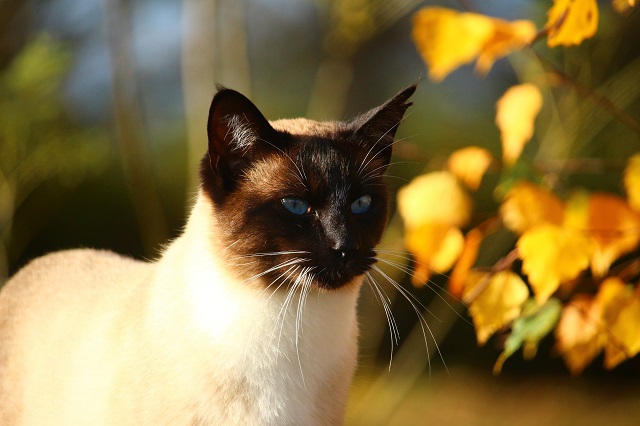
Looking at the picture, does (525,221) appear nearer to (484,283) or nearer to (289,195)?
(484,283)

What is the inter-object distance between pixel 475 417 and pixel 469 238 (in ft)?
3.02

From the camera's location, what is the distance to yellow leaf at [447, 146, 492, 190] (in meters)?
1.71

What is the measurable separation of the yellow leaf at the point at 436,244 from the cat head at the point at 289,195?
218 millimetres

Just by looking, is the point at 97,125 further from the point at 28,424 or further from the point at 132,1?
the point at 28,424

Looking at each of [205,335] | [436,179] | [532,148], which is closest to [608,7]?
[532,148]

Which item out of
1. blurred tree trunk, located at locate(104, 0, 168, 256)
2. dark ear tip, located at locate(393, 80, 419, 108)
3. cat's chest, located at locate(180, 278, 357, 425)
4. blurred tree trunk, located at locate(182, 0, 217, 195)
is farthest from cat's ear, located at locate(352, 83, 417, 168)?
blurred tree trunk, located at locate(104, 0, 168, 256)

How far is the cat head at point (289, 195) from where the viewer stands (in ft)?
4.72

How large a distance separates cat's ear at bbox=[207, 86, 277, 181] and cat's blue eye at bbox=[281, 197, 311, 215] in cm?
12

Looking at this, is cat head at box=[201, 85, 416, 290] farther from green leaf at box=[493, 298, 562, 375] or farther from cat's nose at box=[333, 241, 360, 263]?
green leaf at box=[493, 298, 562, 375]

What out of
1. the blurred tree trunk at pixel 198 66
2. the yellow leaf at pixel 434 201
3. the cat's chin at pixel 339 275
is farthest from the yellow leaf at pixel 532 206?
the blurred tree trunk at pixel 198 66

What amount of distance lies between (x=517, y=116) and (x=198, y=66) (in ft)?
4.05

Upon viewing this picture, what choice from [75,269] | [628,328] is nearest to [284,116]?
[75,269]

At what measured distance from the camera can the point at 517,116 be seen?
1654 millimetres

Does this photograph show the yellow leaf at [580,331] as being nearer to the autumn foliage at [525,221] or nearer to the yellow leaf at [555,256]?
the autumn foliage at [525,221]
